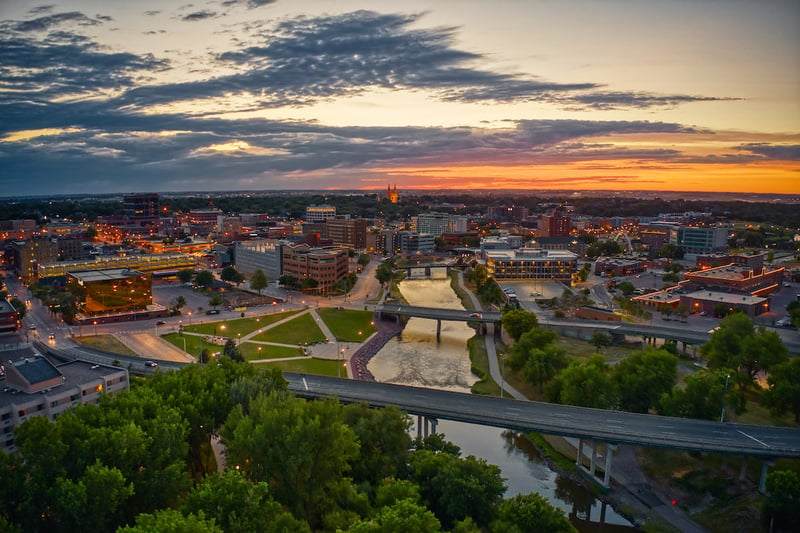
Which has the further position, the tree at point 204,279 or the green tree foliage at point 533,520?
the tree at point 204,279

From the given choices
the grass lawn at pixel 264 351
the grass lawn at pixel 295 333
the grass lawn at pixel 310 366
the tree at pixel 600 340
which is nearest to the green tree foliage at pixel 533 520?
the grass lawn at pixel 310 366

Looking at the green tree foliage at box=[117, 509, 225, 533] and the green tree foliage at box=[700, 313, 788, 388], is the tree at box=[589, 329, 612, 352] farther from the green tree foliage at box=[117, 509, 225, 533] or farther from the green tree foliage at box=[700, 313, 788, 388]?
the green tree foliage at box=[117, 509, 225, 533]

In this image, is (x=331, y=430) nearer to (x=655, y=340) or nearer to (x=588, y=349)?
(x=588, y=349)

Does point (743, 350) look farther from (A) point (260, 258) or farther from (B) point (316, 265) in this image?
(A) point (260, 258)

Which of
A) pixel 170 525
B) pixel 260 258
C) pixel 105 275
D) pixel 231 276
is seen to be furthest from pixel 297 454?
pixel 260 258

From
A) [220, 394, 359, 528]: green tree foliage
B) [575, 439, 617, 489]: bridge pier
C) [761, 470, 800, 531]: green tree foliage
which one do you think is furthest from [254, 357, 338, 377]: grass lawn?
[761, 470, 800, 531]: green tree foliage

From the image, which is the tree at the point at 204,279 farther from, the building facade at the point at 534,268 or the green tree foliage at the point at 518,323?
the green tree foliage at the point at 518,323

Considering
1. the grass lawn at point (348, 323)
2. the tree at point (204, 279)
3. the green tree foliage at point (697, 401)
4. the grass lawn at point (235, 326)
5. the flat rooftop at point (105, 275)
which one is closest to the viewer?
the green tree foliage at point (697, 401)
